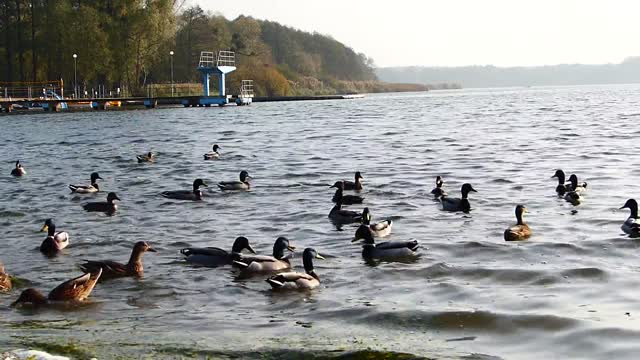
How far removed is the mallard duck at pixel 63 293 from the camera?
10945mm

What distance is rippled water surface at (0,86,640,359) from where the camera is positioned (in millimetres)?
9312

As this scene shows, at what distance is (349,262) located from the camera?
45.0ft

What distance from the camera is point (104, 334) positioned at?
9398 millimetres

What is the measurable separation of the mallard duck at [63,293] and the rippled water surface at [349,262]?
0.29m

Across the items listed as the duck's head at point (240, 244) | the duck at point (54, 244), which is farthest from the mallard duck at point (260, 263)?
the duck at point (54, 244)

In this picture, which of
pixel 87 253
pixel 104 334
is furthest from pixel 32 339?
pixel 87 253

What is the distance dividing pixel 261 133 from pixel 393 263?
118 ft

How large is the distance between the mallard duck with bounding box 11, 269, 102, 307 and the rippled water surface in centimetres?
29

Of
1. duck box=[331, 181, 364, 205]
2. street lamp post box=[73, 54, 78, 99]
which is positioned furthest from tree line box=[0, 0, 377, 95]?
duck box=[331, 181, 364, 205]

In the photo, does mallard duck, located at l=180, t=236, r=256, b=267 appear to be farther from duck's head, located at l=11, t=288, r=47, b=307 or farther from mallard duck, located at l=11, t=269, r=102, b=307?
duck's head, located at l=11, t=288, r=47, b=307

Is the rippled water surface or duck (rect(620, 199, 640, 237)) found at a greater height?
duck (rect(620, 199, 640, 237))

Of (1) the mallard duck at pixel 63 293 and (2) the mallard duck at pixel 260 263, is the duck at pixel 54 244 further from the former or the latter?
(2) the mallard duck at pixel 260 263

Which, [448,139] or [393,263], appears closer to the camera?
[393,263]

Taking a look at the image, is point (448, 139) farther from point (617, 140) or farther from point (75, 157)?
point (75, 157)
